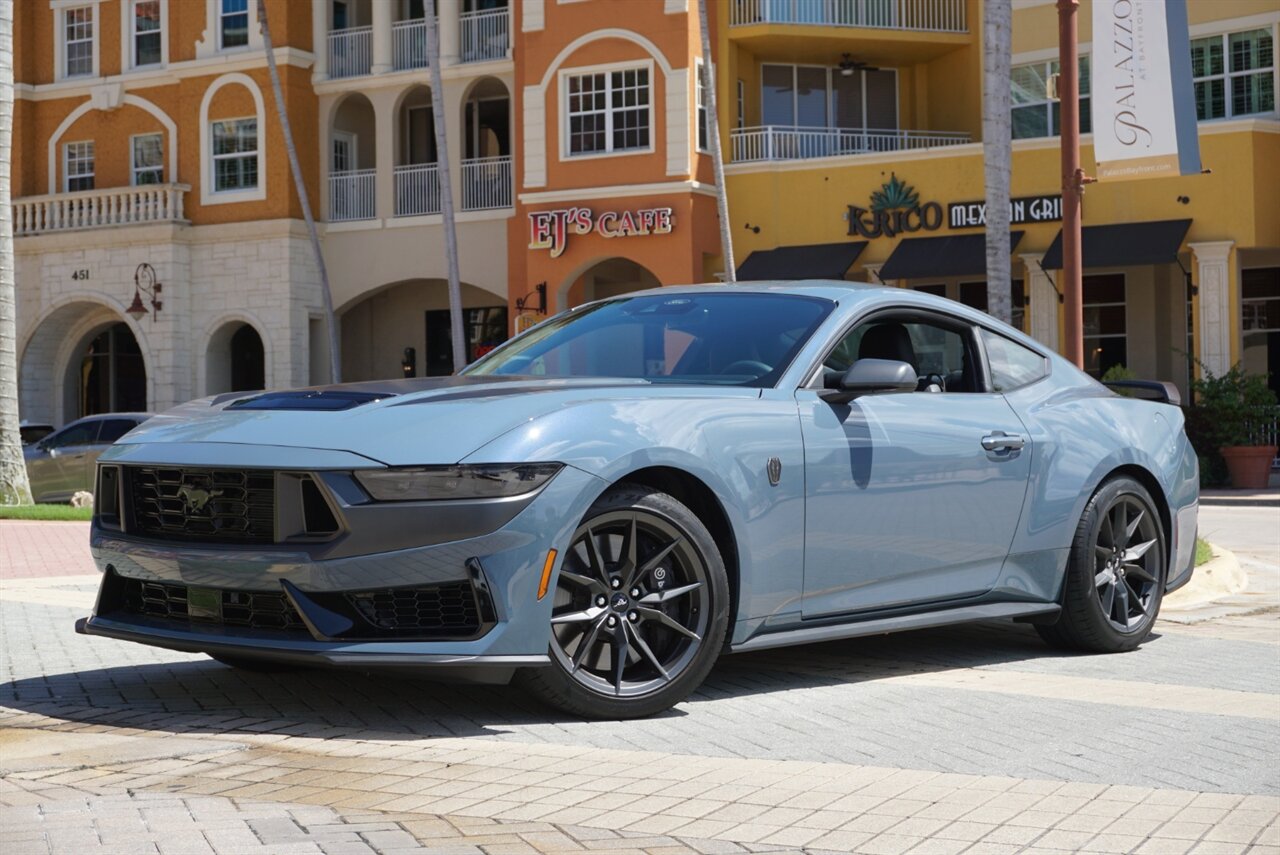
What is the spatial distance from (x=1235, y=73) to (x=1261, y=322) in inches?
180

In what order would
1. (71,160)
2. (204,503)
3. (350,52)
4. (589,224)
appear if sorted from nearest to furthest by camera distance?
(204,503), (589,224), (350,52), (71,160)

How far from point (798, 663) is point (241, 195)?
31907 millimetres

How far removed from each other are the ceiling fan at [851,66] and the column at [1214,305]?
30.1 feet

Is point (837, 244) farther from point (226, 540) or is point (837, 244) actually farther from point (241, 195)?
point (226, 540)

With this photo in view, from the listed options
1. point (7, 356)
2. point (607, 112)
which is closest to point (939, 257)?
point (607, 112)

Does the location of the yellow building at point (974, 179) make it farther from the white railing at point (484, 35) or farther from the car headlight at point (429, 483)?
the car headlight at point (429, 483)

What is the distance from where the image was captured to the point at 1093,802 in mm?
4750

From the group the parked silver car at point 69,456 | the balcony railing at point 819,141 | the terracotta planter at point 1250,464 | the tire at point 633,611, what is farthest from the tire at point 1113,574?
the balcony railing at point 819,141

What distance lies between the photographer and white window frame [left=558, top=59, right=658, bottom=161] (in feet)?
106

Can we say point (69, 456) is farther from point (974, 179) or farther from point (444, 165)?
point (974, 179)

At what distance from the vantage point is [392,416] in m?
5.59

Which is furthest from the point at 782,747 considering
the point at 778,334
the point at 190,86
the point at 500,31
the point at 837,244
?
the point at 190,86

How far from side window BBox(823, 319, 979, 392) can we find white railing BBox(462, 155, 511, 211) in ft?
94.0

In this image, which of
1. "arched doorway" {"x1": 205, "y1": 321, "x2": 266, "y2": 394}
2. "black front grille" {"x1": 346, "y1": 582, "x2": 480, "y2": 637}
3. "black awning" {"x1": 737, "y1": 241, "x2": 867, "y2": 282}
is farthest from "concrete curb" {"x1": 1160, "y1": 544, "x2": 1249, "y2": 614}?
"arched doorway" {"x1": 205, "y1": 321, "x2": 266, "y2": 394}
